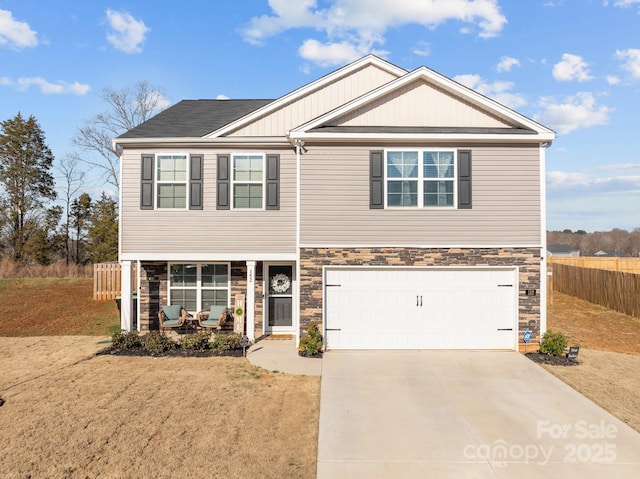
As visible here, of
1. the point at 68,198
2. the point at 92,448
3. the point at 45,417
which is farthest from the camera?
the point at 68,198

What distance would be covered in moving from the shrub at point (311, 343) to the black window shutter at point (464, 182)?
15.4ft

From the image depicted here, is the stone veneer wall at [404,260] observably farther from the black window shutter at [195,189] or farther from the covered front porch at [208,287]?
the black window shutter at [195,189]

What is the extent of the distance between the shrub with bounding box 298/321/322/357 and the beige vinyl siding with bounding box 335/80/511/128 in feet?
17.1

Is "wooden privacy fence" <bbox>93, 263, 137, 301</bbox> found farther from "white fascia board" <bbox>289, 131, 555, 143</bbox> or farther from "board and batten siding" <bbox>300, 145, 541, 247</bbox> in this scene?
"white fascia board" <bbox>289, 131, 555, 143</bbox>

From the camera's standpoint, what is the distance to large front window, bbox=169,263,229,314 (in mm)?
11539

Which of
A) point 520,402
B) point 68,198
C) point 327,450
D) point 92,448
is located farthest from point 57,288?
point 520,402

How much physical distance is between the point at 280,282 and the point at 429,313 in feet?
13.7

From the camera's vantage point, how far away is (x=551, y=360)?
9.30m

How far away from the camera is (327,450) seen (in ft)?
17.3

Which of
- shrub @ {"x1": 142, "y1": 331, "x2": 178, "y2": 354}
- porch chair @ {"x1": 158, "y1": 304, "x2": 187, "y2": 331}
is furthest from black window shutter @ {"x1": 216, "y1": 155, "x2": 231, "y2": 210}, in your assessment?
shrub @ {"x1": 142, "y1": 331, "x2": 178, "y2": 354}

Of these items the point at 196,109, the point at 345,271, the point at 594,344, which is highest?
the point at 196,109

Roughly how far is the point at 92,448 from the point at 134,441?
490mm

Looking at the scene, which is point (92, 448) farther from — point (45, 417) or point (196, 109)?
point (196, 109)

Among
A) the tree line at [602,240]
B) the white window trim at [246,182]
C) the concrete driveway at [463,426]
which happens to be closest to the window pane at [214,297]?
the white window trim at [246,182]
